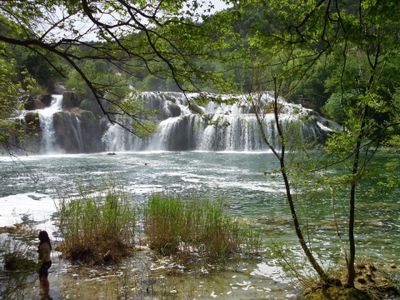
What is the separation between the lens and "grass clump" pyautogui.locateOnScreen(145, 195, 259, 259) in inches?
304

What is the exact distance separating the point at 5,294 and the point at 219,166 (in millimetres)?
21241

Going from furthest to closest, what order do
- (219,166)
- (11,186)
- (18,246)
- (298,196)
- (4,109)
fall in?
(219,166)
(11,186)
(4,109)
(18,246)
(298,196)

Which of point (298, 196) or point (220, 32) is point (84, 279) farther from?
point (220, 32)

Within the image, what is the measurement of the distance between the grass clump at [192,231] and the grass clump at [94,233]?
65 cm

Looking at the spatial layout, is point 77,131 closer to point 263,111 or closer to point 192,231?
point 192,231

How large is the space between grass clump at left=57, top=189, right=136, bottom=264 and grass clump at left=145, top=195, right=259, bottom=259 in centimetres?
65

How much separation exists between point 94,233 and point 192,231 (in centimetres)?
189

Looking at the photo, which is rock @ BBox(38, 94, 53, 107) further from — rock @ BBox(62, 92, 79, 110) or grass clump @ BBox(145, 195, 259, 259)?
grass clump @ BBox(145, 195, 259, 259)

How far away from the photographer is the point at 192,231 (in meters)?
7.87

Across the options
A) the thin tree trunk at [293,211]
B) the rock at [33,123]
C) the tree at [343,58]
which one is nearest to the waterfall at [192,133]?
the rock at [33,123]

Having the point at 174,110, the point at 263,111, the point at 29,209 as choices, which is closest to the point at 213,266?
the point at 263,111

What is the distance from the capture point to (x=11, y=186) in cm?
1853

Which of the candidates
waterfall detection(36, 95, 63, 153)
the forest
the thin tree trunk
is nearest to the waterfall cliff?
waterfall detection(36, 95, 63, 153)

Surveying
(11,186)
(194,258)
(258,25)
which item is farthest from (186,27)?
(11,186)
